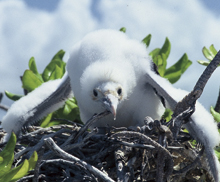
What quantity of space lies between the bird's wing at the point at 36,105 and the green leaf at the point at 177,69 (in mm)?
1099

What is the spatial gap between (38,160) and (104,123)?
1.03m

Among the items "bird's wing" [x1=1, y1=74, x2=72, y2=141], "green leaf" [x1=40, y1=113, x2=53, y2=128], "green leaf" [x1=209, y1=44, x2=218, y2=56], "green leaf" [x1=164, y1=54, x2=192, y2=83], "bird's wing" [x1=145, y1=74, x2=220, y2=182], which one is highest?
"green leaf" [x1=209, y1=44, x2=218, y2=56]

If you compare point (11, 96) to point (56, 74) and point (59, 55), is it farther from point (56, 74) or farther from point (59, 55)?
point (59, 55)

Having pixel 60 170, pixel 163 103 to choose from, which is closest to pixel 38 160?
pixel 60 170

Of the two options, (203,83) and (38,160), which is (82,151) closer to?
(38,160)

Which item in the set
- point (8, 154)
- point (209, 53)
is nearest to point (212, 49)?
point (209, 53)

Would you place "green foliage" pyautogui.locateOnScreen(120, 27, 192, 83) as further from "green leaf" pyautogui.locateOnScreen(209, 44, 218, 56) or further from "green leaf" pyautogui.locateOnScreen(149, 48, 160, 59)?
"green leaf" pyautogui.locateOnScreen(209, 44, 218, 56)

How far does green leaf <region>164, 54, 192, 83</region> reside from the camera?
4.25m

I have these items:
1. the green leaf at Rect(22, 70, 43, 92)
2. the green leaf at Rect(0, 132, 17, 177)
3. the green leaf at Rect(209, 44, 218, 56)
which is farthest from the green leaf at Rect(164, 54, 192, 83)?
the green leaf at Rect(0, 132, 17, 177)

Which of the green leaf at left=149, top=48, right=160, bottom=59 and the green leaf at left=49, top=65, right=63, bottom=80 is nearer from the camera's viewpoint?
the green leaf at left=49, top=65, right=63, bottom=80

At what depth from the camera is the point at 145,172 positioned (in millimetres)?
2809

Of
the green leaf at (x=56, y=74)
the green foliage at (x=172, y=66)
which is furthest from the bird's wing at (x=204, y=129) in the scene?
the green leaf at (x=56, y=74)

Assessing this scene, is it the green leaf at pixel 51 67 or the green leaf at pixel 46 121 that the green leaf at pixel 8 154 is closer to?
the green leaf at pixel 46 121

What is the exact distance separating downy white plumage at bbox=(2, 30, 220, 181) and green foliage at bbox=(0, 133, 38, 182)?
77cm
